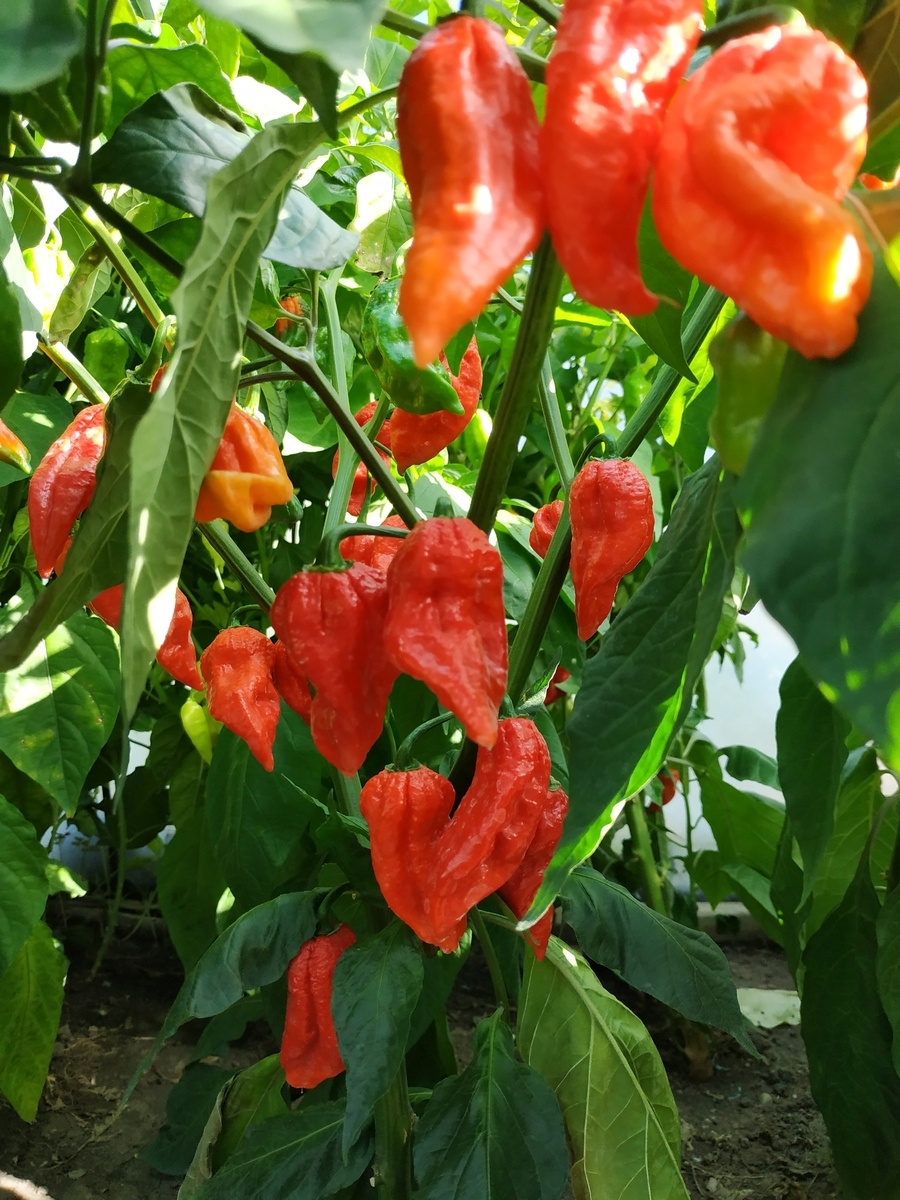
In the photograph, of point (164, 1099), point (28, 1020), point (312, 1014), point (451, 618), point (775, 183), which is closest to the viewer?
point (775, 183)

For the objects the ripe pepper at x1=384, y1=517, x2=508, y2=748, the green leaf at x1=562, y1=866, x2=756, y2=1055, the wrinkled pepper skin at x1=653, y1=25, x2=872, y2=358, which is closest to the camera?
the wrinkled pepper skin at x1=653, y1=25, x2=872, y2=358

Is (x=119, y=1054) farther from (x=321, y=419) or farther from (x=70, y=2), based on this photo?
(x=70, y=2)

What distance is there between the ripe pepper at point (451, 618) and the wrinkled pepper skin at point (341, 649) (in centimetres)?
3

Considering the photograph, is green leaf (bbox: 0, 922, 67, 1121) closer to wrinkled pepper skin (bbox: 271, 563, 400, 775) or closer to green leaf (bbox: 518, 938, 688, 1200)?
green leaf (bbox: 518, 938, 688, 1200)

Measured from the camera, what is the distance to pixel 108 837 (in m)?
1.37

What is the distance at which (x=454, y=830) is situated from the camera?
0.46 m

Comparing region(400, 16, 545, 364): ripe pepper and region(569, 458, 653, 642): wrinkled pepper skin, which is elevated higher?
region(400, 16, 545, 364): ripe pepper

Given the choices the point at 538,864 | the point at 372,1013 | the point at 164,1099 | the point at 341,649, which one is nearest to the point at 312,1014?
the point at 372,1013

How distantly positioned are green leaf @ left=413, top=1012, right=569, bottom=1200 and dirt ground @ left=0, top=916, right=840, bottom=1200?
38 cm

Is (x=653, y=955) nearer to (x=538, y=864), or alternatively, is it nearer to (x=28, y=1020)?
(x=538, y=864)

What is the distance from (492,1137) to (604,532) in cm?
36

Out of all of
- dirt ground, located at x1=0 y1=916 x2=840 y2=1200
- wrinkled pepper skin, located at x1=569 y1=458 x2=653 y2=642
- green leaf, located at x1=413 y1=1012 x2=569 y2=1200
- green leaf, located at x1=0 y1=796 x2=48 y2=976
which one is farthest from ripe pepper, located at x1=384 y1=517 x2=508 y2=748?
dirt ground, located at x1=0 y1=916 x2=840 y2=1200

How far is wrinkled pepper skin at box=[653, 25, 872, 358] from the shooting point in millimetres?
233

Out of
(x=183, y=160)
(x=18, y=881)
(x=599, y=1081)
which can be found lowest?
(x=18, y=881)
